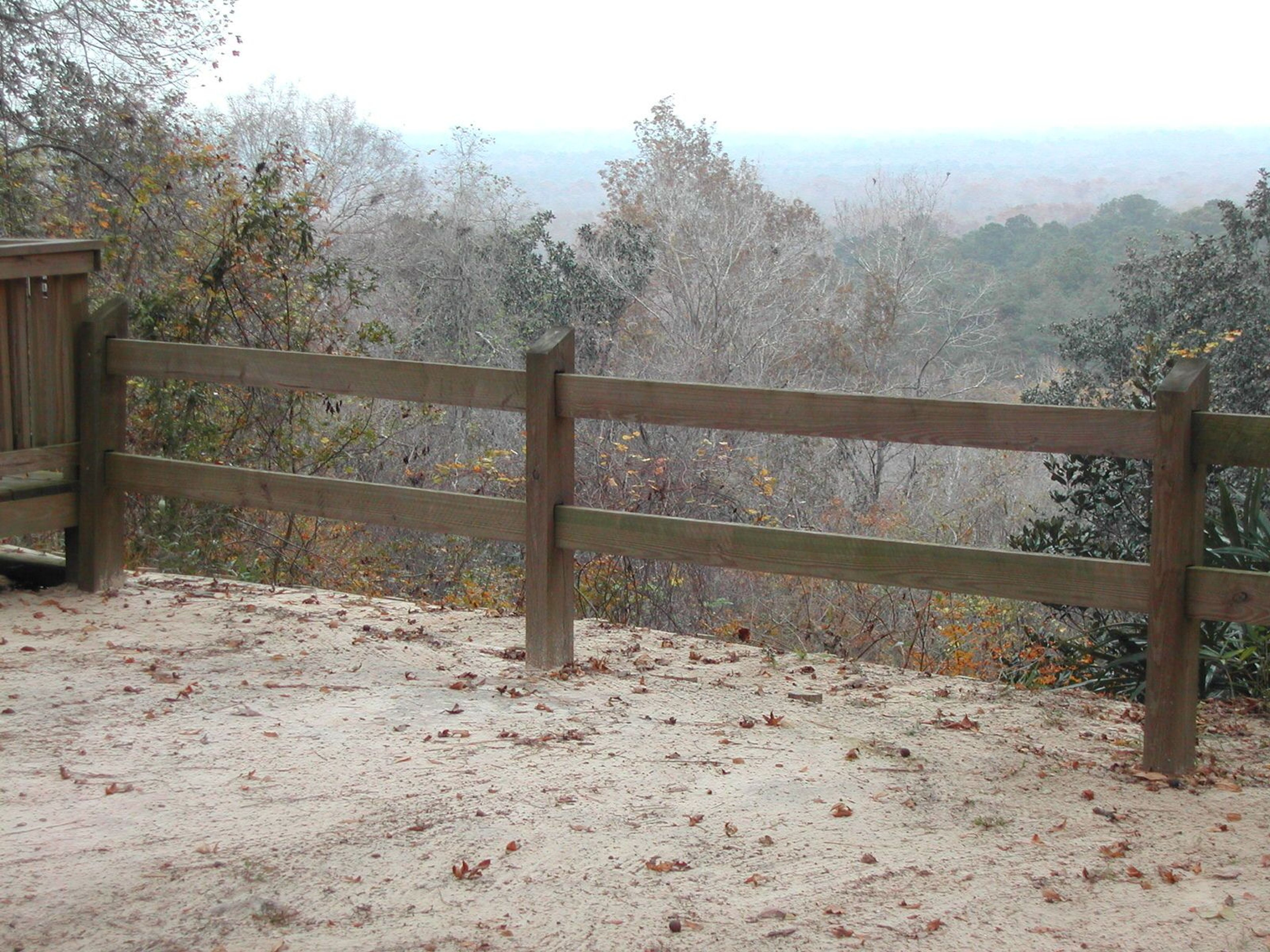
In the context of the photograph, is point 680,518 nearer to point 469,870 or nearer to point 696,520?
point 696,520

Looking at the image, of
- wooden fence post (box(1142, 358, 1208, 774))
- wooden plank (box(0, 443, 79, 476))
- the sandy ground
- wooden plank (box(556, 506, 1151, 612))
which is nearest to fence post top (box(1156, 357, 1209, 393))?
wooden fence post (box(1142, 358, 1208, 774))

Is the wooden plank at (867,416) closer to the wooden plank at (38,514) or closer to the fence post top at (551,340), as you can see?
the fence post top at (551,340)

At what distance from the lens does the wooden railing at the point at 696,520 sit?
14.1ft

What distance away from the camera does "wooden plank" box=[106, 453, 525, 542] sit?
5.55 m

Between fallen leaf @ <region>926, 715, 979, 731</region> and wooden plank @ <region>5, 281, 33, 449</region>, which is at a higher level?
wooden plank @ <region>5, 281, 33, 449</region>

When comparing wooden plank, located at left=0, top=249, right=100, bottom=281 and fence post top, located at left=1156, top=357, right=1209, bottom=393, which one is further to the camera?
wooden plank, located at left=0, top=249, right=100, bottom=281

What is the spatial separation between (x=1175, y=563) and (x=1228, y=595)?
0.20 meters

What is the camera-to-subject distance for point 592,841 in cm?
380

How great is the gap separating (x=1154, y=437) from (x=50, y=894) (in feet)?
12.1

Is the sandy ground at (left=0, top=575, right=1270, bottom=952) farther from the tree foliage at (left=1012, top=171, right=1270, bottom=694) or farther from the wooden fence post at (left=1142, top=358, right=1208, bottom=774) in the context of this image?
the tree foliage at (left=1012, top=171, right=1270, bottom=694)

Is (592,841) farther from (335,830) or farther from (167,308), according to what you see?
(167,308)

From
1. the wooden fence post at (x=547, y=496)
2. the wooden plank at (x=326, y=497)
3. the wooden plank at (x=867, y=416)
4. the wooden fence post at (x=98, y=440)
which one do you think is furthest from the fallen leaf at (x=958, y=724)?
the wooden fence post at (x=98, y=440)

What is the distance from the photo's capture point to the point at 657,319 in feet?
99.3

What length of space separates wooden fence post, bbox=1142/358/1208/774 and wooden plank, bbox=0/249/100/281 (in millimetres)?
5229
